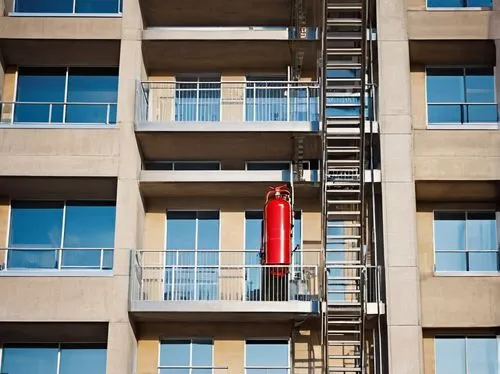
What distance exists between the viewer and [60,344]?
2394 centimetres

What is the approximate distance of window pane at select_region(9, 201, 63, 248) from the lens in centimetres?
2475

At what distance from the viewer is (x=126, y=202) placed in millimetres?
23703

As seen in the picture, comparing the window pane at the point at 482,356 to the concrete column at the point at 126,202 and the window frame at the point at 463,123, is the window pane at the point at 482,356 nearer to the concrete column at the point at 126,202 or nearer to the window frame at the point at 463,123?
the window frame at the point at 463,123

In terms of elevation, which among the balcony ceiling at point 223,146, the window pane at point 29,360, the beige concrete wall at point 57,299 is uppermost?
the balcony ceiling at point 223,146

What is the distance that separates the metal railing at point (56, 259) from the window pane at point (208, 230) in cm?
→ 245

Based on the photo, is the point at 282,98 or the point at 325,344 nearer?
the point at 325,344

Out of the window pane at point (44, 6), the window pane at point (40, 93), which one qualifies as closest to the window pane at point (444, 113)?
the window pane at point (40, 93)

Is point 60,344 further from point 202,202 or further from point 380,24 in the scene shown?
point 380,24

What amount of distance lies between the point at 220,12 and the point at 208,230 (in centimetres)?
620

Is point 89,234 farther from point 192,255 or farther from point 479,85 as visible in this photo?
point 479,85

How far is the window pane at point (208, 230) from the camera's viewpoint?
25.1m

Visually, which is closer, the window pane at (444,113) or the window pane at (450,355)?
the window pane at (450,355)

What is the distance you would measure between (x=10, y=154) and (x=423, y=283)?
10.9 metres

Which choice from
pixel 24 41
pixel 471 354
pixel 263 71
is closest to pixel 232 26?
pixel 263 71
